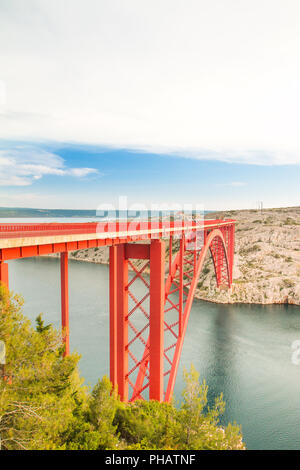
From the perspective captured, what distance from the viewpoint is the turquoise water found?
62.9ft

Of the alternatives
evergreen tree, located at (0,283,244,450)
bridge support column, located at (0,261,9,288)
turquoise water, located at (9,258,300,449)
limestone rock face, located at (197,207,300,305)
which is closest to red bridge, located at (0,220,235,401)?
bridge support column, located at (0,261,9,288)

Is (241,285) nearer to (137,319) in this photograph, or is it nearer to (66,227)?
(137,319)

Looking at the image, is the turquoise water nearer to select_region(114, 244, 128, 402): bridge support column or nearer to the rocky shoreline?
the rocky shoreline

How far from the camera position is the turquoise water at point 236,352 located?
19172mm

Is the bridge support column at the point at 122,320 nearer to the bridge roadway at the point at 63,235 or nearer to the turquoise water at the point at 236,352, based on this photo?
the bridge roadway at the point at 63,235

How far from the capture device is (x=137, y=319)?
1405 inches

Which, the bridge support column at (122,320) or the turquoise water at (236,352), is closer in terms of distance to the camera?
the bridge support column at (122,320)

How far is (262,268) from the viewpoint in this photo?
52188 mm

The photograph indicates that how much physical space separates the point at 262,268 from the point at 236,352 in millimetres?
26827

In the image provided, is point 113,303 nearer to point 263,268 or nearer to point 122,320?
point 122,320

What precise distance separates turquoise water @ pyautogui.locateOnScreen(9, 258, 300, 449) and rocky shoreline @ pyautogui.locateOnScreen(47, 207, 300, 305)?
2.64m

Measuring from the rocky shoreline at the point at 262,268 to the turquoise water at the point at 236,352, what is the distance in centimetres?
264

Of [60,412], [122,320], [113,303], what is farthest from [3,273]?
[122,320]

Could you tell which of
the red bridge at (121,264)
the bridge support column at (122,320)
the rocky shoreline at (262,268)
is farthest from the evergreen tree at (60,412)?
the rocky shoreline at (262,268)
